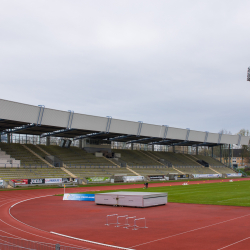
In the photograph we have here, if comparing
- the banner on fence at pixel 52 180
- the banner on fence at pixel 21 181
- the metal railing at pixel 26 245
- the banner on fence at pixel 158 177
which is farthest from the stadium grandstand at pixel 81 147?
the metal railing at pixel 26 245

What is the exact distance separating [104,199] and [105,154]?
50.1 metres

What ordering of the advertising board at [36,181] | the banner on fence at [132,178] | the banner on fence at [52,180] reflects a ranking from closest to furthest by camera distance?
the advertising board at [36,181] < the banner on fence at [52,180] < the banner on fence at [132,178]

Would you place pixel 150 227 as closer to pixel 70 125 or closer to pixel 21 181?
pixel 21 181

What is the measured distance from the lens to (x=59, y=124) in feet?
186

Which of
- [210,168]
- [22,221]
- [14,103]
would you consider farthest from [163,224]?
[210,168]

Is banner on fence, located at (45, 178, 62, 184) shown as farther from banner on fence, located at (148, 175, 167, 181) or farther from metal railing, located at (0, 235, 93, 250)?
metal railing, located at (0, 235, 93, 250)

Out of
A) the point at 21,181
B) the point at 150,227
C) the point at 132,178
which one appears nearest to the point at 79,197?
the point at 150,227

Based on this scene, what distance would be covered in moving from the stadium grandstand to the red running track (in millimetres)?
28652

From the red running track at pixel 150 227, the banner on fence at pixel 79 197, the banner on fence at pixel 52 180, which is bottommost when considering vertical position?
the banner on fence at pixel 52 180

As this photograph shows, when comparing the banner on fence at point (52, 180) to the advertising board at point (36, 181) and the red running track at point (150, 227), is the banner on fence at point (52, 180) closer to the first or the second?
the advertising board at point (36, 181)

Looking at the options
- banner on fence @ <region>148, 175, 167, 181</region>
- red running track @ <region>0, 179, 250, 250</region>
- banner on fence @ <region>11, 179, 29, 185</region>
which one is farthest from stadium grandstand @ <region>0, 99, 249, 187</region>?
red running track @ <region>0, 179, 250, 250</region>

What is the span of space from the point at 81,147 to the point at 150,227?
62.3 meters

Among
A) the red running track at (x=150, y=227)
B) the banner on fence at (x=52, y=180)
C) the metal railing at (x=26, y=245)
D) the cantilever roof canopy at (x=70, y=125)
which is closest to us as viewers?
the metal railing at (x=26, y=245)

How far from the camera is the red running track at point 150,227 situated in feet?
44.7
